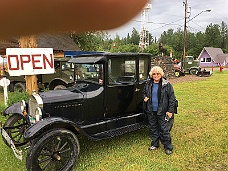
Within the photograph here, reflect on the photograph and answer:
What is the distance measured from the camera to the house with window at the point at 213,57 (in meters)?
39.4

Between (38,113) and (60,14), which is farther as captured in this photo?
(38,113)

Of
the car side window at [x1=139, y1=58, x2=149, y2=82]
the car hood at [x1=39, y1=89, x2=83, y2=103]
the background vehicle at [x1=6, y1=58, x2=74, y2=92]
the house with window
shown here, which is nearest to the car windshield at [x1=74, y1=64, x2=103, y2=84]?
the car hood at [x1=39, y1=89, x2=83, y2=103]

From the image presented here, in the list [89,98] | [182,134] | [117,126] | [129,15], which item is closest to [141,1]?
[129,15]

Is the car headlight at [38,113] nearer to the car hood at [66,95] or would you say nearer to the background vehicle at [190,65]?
the car hood at [66,95]

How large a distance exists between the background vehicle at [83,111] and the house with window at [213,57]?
1485 inches

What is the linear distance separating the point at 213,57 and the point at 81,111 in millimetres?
39975

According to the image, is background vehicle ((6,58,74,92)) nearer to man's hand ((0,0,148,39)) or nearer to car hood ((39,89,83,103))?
car hood ((39,89,83,103))

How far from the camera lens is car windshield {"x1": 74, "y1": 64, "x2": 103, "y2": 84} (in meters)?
4.21

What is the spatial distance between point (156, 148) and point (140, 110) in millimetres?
865

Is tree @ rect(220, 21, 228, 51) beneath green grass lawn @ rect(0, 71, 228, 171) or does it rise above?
above

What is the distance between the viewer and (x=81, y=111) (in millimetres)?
3994

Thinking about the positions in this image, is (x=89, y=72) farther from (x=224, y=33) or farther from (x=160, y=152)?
(x=224, y=33)

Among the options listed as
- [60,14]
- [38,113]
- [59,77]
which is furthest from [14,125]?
[59,77]

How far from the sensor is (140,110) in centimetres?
483
